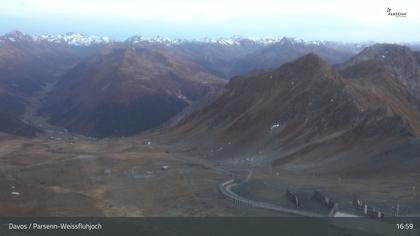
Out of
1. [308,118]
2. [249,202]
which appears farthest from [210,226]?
[308,118]

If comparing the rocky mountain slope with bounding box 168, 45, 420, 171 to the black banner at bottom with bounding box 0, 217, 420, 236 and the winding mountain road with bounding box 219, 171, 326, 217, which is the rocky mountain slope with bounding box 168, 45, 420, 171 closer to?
the winding mountain road with bounding box 219, 171, 326, 217

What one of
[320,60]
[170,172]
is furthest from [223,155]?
[320,60]

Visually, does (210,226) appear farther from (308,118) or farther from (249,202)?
(308,118)

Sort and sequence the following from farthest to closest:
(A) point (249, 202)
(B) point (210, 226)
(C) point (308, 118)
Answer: (C) point (308, 118), (A) point (249, 202), (B) point (210, 226)

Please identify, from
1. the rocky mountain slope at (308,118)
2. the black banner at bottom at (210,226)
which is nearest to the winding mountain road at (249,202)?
the black banner at bottom at (210,226)

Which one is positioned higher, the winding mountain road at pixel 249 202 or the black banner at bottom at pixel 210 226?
the black banner at bottom at pixel 210 226

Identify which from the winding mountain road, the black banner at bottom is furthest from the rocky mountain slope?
the black banner at bottom

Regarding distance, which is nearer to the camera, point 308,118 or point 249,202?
point 249,202

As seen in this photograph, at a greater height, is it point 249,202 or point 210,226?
point 210,226

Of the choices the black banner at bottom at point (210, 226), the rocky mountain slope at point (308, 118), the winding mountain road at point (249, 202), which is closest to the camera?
the black banner at bottom at point (210, 226)

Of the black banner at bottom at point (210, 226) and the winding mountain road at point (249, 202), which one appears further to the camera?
the winding mountain road at point (249, 202)

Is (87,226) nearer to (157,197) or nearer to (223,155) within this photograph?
(157,197)

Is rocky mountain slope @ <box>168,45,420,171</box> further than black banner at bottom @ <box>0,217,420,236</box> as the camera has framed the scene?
Yes

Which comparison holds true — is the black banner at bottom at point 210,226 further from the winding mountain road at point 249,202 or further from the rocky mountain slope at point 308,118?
the rocky mountain slope at point 308,118
